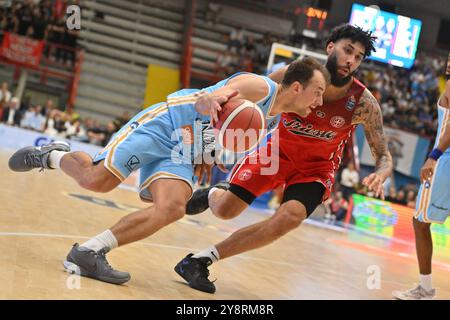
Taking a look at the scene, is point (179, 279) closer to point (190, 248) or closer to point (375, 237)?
point (190, 248)

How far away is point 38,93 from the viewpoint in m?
20.6

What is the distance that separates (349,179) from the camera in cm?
1661

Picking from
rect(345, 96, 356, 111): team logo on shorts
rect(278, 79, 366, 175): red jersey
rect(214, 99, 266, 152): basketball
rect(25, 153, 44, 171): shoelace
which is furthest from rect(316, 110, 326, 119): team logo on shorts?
rect(25, 153, 44, 171): shoelace

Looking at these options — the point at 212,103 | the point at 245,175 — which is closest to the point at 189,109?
the point at 212,103

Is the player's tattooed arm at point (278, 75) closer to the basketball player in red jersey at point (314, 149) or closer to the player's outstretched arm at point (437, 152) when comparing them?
the basketball player in red jersey at point (314, 149)

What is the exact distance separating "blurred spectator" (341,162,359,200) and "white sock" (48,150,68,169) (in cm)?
1157

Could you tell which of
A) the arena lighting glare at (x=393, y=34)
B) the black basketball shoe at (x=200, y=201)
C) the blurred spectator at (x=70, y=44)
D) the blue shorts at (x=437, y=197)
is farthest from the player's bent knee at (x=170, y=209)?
→ the blurred spectator at (x=70, y=44)

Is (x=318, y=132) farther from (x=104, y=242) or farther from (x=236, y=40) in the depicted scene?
(x=236, y=40)

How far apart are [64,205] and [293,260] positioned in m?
2.59

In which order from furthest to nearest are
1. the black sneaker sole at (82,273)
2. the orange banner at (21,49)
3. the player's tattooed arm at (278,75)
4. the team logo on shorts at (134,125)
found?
the orange banner at (21,49)
the player's tattooed arm at (278,75)
the team logo on shorts at (134,125)
the black sneaker sole at (82,273)

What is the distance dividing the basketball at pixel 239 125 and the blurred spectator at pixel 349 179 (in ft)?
39.1

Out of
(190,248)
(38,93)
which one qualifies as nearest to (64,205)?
(190,248)

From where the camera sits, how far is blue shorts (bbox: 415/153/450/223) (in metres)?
5.57

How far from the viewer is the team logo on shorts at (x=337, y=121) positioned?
497cm
